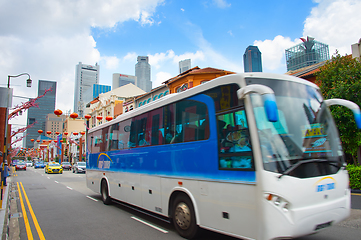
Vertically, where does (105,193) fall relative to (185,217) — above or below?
below

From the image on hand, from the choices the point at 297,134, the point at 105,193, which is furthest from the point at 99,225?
the point at 297,134

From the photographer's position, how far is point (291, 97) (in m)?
4.55

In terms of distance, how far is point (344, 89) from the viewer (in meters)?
13.1

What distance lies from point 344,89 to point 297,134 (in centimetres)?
1119

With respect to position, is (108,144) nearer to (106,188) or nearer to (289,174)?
(106,188)

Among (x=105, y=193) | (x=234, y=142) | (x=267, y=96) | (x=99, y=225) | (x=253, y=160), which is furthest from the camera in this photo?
(x=105, y=193)

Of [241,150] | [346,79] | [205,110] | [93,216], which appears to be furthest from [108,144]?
[346,79]

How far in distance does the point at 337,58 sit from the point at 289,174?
14.2 m

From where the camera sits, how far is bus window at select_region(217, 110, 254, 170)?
14.0 feet

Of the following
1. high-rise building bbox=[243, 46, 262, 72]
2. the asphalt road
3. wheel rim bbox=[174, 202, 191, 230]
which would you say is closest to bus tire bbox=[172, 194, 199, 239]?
wheel rim bbox=[174, 202, 191, 230]

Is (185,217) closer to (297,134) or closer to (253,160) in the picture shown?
(253,160)

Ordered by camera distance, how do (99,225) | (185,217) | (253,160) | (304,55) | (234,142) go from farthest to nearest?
Answer: (304,55) → (99,225) → (185,217) → (234,142) → (253,160)

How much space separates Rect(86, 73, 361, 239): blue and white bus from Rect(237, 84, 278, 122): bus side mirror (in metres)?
0.01

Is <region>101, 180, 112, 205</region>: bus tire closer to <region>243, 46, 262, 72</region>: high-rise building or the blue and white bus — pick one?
the blue and white bus
